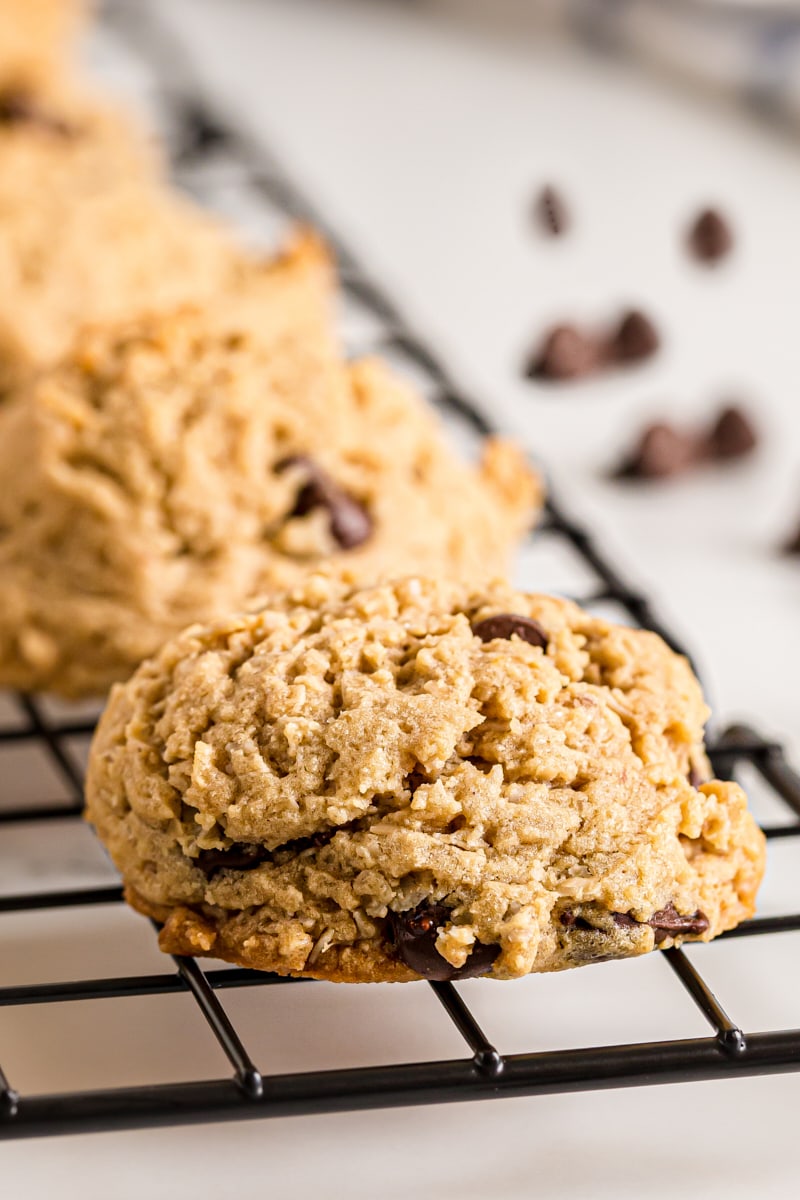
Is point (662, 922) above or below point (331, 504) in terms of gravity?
below

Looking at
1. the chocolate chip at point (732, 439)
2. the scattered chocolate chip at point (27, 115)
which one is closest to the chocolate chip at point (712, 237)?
the chocolate chip at point (732, 439)

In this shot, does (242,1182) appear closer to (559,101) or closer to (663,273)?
(663,273)

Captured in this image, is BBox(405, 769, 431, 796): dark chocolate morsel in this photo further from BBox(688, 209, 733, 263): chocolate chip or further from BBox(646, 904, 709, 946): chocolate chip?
BBox(688, 209, 733, 263): chocolate chip

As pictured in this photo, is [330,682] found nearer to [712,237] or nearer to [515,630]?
[515,630]

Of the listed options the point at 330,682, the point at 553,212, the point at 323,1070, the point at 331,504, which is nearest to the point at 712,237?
the point at 553,212

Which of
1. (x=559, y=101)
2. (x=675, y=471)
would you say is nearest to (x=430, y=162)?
(x=559, y=101)

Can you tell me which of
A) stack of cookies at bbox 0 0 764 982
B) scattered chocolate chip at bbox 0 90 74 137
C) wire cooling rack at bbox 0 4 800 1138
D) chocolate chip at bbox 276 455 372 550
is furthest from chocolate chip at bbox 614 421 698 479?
scattered chocolate chip at bbox 0 90 74 137

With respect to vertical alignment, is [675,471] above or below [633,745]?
below
